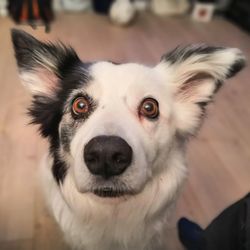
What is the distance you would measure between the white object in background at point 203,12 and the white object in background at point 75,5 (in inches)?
45.5

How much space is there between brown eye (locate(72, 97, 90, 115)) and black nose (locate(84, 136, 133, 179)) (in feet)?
0.52

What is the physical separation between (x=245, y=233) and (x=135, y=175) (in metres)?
0.39

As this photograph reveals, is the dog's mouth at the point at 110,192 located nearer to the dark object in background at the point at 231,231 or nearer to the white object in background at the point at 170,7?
the dark object in background at the point at 231,231

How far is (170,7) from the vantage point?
385 centimetres

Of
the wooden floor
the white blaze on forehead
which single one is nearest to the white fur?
the white blaze on forehead

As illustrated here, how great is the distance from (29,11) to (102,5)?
79cm

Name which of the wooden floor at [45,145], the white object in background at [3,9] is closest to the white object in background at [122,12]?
the wooden floor at [45,145]

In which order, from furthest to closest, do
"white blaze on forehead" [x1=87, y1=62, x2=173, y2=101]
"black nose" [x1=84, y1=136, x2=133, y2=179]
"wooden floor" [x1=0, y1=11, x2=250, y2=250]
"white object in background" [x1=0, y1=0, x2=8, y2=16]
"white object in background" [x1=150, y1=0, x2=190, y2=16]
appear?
"white object in background" [x1=150, y1=0, x2=190, y2=16] → "white object in background" [x1=0, y1=0, x2=8, y2=16] → "wooden floor" [x1=0, y1=11, x2=250, y2=250] → "white blaze on forehead" [x1=87, y1=62, x2=173, y2=101] → "black nose" [x1=84, y1=136, x2=133, y2=179]

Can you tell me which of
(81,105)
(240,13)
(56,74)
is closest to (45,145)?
(56,74)

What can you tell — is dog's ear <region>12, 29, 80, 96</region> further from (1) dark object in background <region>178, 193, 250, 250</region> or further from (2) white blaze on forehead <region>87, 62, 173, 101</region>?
(1) dark object in background <region>178, 193, 250, 250</region>

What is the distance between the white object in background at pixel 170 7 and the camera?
12.6ft

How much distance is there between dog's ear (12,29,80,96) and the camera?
3.50ft

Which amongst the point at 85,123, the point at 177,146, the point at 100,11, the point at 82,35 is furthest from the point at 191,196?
the point at 100,11

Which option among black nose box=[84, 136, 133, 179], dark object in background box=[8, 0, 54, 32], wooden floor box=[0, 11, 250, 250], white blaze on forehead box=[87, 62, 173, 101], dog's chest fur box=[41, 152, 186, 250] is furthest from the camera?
dark object in background box=[8, 0, 54, 32]
